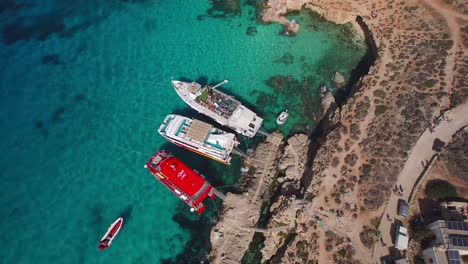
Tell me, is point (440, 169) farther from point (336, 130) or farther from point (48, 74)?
point (48, 74)

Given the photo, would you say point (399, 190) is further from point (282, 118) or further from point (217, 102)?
point (217, 102)

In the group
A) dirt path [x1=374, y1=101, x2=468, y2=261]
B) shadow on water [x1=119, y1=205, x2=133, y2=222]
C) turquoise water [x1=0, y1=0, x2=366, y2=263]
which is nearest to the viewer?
dirt path [x1=374, y1=101, x2=468, y2=261]

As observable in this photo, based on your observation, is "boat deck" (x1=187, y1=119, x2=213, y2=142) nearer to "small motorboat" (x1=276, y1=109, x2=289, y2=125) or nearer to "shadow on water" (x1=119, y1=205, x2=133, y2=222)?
"small motorboat" (x1=276, y1=109, x2=289, y2=125)

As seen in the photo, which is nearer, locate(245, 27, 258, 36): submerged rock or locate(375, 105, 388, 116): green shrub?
locate(375, 105, 388, 116): green shrub

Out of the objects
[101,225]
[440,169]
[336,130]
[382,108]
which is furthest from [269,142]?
[101,225]

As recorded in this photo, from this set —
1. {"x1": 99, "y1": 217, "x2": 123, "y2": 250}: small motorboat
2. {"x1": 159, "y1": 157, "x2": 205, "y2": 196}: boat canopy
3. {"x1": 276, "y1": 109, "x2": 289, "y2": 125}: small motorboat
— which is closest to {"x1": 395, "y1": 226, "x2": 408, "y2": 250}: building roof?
{"x1": 276, "y1": 109, "x2": 289, "y2": 125}: small motorboat

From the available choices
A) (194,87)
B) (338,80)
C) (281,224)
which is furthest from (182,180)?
(338,80)

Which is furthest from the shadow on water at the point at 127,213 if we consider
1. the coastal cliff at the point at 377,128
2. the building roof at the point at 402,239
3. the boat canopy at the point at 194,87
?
the building roof at the point at 402,239
